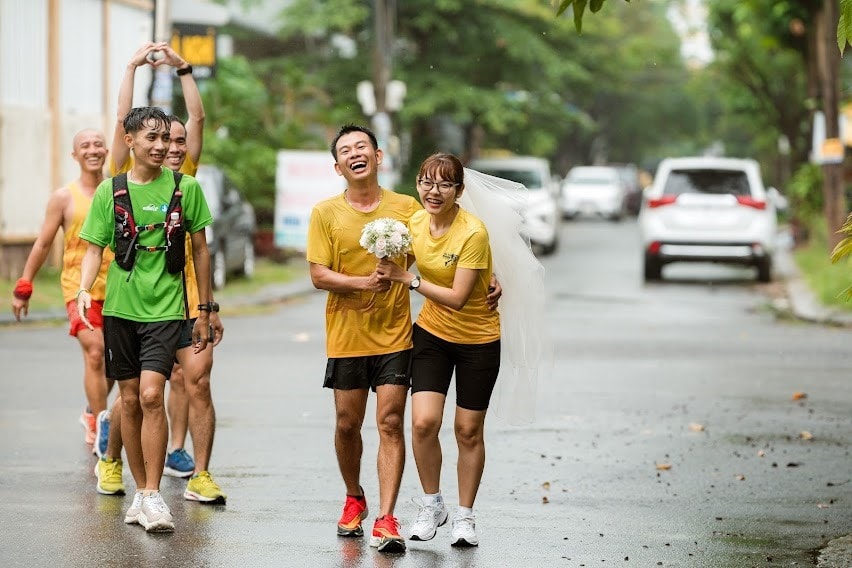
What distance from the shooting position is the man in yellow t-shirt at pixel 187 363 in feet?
26.0

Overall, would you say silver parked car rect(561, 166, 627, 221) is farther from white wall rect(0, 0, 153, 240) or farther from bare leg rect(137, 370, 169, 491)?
bare leg rect(137, 370, 169, 491)

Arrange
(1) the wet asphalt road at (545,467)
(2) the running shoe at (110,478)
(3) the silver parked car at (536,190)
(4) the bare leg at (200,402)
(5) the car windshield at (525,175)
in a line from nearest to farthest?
(1) the wet asphalt road at (545,467)
(4) the bare leg at (200,402)
(2) the running shoe at (110,478)
(3) the silver parked car at (536,190)
(5) the car windshield at (525,175)

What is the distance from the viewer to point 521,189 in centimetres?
759

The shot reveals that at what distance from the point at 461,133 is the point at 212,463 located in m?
50.0

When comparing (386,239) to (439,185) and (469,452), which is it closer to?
(439,185)

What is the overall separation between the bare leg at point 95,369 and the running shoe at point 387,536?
289 cm

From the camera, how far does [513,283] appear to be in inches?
291

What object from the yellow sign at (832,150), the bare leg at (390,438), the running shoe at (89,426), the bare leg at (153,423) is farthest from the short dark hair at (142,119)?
the yellow sign at (832,150)

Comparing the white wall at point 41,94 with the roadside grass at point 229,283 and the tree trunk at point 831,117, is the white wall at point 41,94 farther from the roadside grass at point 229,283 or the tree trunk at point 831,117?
the tree trunk at point 831,117

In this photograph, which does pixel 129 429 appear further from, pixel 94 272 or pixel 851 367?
pixel 851 367

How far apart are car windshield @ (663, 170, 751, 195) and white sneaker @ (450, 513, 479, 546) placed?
18.8 m

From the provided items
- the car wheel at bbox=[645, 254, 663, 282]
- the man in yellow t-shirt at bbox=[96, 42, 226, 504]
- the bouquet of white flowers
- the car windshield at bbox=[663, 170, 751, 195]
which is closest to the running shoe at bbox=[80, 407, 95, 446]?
the man in yellow t-shirt at bbox=[96, 42, 226, 504]

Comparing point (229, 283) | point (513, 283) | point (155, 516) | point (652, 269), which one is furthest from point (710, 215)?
point (155, 516)

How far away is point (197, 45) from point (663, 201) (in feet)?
24.6
